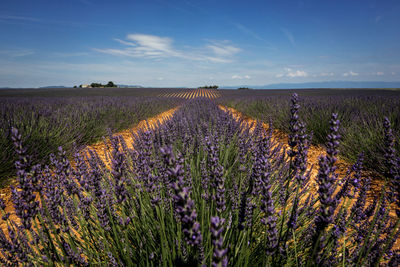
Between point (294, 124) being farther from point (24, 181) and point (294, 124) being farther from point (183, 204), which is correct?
point (24, 181)

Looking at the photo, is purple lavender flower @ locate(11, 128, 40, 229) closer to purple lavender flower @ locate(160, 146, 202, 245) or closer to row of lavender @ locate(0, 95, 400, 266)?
row of lavender @ locate(0, 95, 400, 266)

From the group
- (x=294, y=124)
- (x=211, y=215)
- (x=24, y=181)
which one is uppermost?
(x=294, y=124)

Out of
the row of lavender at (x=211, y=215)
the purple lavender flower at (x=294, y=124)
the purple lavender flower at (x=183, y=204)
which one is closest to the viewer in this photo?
the purple lavender flower at (x=183, y=204)

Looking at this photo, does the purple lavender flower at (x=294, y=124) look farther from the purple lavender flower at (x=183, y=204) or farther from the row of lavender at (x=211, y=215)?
the purple lavender flower at (x=183, y=204)

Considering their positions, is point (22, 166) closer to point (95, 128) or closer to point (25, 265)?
Answer: point (25, 265)

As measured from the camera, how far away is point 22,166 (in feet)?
2.73

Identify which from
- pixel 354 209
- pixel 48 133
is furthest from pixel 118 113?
pixel 354 209

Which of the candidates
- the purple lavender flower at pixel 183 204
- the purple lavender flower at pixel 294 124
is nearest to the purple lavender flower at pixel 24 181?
the purple lavender flower at pixel 183 204

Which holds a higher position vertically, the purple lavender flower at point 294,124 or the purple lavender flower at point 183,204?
the purple lavender flower at point 294,124

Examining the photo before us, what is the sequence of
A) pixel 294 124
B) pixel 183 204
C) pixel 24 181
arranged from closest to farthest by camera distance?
pixel 183 204
pixel 24 181
pixel 294 124

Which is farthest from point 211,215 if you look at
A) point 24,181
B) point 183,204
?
point 24,181

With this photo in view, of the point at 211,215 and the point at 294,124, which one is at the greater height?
the point at 294,124

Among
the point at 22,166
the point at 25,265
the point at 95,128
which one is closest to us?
the point at 22,166

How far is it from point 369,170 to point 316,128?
2.11 meters
